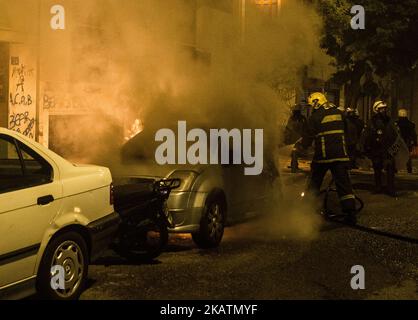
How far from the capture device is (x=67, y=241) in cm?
503

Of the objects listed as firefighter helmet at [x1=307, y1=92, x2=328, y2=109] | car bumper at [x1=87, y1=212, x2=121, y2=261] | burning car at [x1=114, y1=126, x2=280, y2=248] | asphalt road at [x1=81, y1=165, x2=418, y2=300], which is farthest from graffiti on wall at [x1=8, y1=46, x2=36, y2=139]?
car bumper at [x1=87, y1=212, x2=121, y2=261]

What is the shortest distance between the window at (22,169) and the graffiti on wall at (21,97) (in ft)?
15.2

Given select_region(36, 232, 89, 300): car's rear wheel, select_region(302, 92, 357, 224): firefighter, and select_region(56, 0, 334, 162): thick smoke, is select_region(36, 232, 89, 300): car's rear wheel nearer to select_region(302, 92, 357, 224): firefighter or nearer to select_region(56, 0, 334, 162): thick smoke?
select_region(56, 0, 334, 162): thick smoke

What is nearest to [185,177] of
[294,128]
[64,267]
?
[64,267]

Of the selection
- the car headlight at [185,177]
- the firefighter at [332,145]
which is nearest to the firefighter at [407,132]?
the firefighter at [332,145]

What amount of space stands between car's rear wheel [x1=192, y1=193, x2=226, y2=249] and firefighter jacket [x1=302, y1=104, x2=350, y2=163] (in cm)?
177

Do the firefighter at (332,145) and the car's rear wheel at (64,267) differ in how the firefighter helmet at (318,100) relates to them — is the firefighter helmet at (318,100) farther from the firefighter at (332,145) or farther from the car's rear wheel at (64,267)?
the car's rear wheel at (64,267)

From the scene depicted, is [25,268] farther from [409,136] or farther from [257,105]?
[409,136]

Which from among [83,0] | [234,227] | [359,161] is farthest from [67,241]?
[359,161]

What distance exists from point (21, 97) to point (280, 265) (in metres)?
5.71

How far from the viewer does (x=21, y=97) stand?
1034 cm

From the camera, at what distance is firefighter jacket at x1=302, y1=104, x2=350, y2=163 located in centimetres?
843

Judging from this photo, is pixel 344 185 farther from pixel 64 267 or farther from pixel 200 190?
pixel 64 267

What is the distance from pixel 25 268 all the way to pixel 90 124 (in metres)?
5.66
